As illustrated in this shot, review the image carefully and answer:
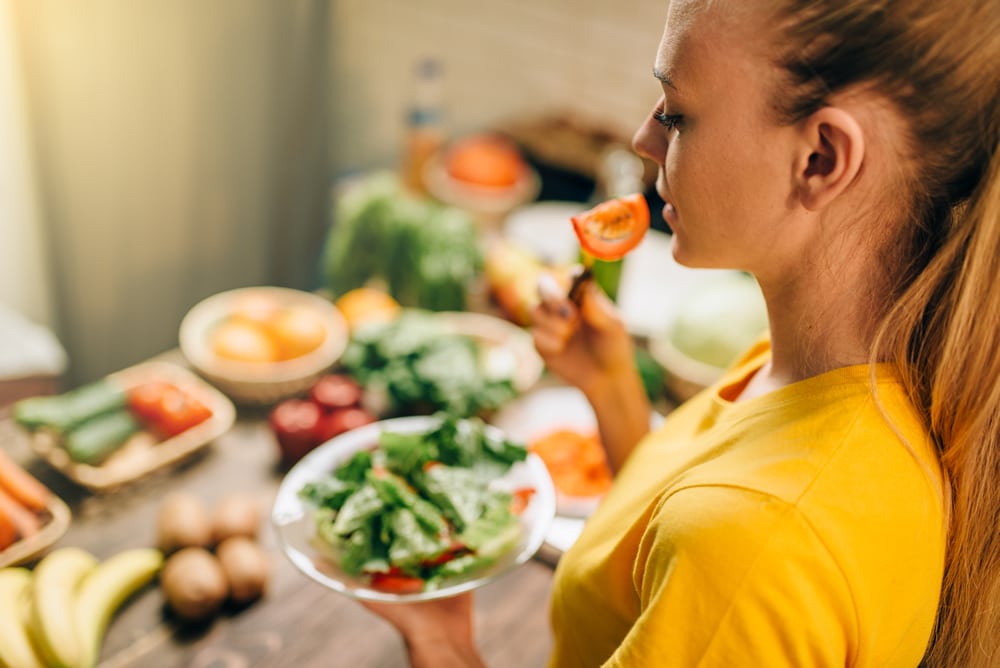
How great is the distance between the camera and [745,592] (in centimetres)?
70

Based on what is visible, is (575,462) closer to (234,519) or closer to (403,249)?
(234,519)

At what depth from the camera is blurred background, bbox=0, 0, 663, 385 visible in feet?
8.36

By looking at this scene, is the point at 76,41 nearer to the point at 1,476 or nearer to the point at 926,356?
the point at 1,476

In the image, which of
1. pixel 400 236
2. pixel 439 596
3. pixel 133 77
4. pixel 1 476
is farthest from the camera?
pixel 133 77

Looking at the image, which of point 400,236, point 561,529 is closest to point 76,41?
point 400,236

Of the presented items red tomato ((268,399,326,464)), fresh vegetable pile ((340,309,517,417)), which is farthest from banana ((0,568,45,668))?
fresh vegetable pile ((340,309,517,417))

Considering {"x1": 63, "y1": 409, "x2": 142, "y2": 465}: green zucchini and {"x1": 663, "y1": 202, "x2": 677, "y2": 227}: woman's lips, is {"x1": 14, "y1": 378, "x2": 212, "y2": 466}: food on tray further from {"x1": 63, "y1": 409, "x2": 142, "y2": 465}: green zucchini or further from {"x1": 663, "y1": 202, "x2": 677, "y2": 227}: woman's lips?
{"x1": 663, "y1": 202, "x2": 677, "y2": 227}: woman's lips

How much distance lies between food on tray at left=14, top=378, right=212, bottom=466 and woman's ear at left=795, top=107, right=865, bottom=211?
1.22 meters

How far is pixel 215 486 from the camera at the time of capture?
1.55 metres

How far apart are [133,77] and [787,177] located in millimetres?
2410

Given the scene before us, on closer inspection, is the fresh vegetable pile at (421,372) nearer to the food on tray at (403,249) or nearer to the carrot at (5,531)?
the food on tray at (403,249)

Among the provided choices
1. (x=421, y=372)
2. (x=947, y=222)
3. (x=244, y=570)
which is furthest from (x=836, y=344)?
(x=421, y=372)

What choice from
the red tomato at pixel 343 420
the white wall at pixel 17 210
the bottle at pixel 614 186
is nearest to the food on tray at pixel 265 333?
the red tomato at pixel 343 420

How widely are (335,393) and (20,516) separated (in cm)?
60
